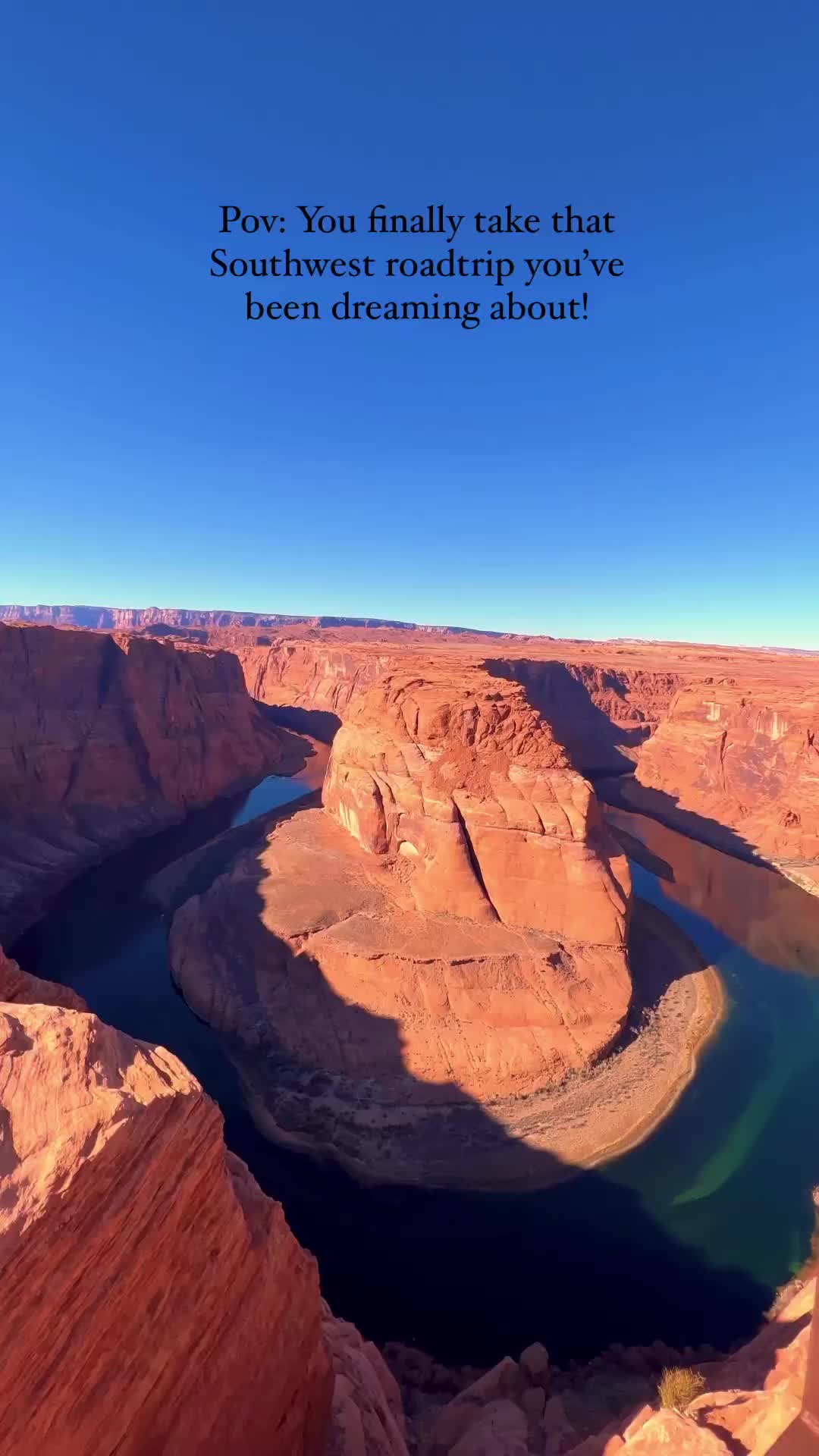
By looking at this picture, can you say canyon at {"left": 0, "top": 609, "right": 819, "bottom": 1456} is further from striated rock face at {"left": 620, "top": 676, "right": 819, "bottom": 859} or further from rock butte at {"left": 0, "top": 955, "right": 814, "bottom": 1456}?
striated rock face at {"left": 620, "top": 676, "right": 819, "bottom": 859}

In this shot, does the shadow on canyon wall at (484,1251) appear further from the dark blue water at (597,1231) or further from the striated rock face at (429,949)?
the striated rock face at (429,949)

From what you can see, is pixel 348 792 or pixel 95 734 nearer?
pixel 348 792

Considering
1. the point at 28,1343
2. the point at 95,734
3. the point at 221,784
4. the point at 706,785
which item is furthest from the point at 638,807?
the point at 28,1343

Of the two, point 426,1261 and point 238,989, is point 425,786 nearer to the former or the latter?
point 238,989

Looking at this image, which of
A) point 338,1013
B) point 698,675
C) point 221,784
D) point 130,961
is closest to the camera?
point 338,1013

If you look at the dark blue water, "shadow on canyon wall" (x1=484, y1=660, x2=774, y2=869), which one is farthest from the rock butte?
"shadow on canyon wall" (x1=484, y1=660, x2=774, y2=869)

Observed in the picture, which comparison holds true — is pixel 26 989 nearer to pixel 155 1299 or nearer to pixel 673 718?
pixel 155 1299

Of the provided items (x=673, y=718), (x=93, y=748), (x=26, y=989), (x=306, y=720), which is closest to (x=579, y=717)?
(x=673, y=718)
